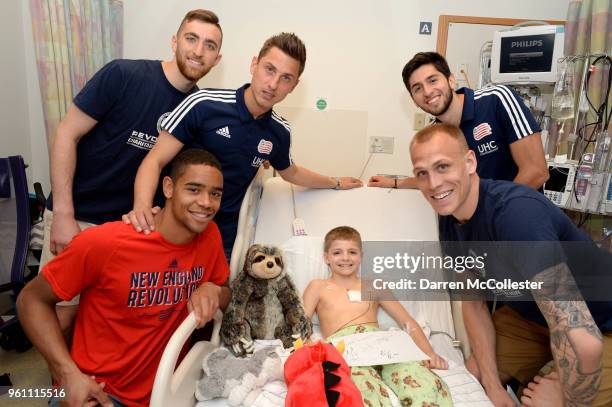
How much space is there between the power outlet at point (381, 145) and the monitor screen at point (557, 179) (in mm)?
1173

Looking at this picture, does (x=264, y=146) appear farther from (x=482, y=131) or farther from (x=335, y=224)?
(x=482, y=131)

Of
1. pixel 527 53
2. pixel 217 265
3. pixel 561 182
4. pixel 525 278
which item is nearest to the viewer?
pixel 525 278

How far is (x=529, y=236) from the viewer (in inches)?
48.9

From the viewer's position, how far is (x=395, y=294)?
2074mm

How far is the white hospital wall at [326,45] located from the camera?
3.11m

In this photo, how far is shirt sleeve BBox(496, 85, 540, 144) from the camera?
1.89 m

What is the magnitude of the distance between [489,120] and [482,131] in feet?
0.21

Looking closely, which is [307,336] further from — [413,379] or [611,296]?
[611,296]

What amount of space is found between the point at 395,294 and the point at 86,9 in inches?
108

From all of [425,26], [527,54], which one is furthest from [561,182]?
[425,26]

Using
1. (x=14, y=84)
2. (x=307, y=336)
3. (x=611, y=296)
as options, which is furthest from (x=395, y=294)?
(x=14, y=84)

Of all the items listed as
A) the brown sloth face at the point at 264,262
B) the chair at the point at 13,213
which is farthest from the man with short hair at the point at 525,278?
the chair at the point at 13,213

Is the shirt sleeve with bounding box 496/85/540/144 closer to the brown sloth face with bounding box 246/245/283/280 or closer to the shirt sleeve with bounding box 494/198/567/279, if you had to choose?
the shirt sleeve with bounding box 494/198/567/279

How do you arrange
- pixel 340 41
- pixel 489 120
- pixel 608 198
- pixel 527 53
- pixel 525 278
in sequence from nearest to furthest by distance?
1. pixel 525 278
2. pixel 489 120
3. pixel 608 198
4. pixel 527 53
5. pixel 340 41
